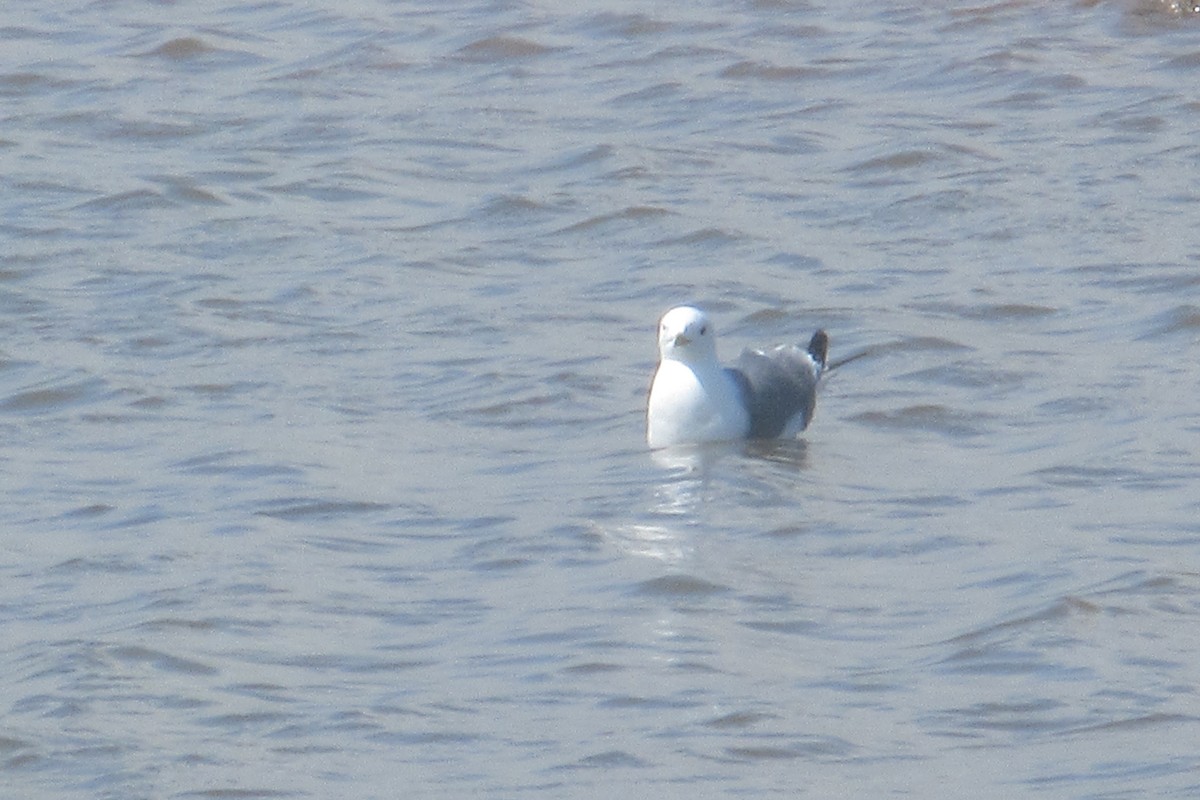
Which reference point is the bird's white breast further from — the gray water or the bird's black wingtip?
the bird's black wingtip

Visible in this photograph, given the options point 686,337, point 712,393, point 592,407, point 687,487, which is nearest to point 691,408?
point 712,393

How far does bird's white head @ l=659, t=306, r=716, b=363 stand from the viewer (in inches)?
338

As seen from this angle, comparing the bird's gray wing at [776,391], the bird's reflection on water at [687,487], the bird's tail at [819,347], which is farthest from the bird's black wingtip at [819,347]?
the bird's reflection on water at [687,487]

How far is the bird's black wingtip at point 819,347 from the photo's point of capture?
901 centimetres

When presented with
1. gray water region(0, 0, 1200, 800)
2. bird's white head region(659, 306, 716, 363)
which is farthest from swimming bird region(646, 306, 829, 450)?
gray water region(0, 0, 1200, 800)

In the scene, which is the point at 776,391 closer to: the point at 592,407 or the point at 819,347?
the point at 819,347

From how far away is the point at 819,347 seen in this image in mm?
9062

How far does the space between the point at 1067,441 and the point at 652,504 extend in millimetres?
1428

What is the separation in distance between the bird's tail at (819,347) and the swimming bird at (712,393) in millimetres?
214

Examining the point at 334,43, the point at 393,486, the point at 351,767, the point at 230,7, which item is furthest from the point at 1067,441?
the point at 230,7

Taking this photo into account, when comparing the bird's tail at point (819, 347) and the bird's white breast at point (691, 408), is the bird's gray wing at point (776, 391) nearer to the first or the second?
the bird's white breast at point (691, 408)

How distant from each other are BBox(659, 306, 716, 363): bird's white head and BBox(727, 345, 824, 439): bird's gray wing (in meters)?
0.15

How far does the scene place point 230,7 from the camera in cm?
1731

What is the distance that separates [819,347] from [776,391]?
52 centimetres
